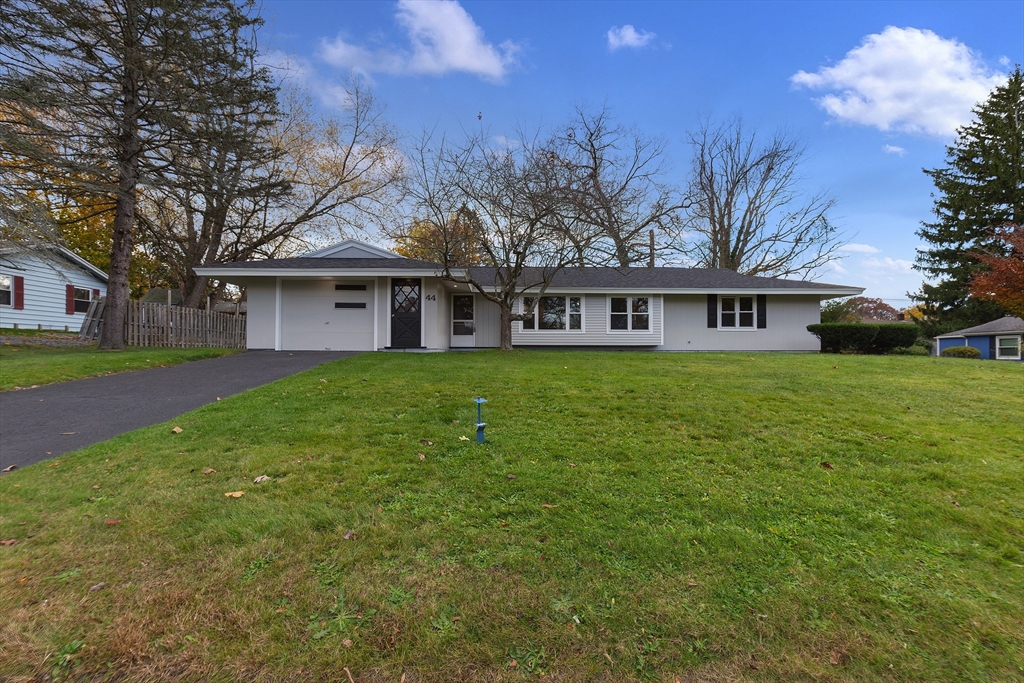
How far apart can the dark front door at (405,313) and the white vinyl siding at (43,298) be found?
14903 millimetres

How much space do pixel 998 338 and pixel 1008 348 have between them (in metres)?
0.70

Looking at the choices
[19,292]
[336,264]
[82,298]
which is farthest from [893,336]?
[82,298]

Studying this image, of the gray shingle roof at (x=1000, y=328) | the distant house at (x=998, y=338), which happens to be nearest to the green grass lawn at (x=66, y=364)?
the distant house at (x=998, y=338)

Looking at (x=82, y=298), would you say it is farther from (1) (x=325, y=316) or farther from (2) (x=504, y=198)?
(2) (x=504, y=198)

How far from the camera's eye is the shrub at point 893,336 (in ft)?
46.8

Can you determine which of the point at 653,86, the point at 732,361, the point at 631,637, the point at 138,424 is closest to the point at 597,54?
the point at 653,86

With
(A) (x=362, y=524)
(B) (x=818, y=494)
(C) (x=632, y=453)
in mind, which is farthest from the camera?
(C) (x=632, y=453)

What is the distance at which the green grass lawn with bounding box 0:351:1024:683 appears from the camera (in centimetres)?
191

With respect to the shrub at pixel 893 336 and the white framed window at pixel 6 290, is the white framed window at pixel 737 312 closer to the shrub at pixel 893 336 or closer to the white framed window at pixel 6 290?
the shrub at pixel 893 336

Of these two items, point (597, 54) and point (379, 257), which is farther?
point (379, 257)

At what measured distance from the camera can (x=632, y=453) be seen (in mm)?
4121

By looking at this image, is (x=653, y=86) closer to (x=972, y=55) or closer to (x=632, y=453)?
(x=972, y=55)

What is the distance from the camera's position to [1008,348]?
787 inches

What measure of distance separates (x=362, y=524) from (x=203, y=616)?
921mm
